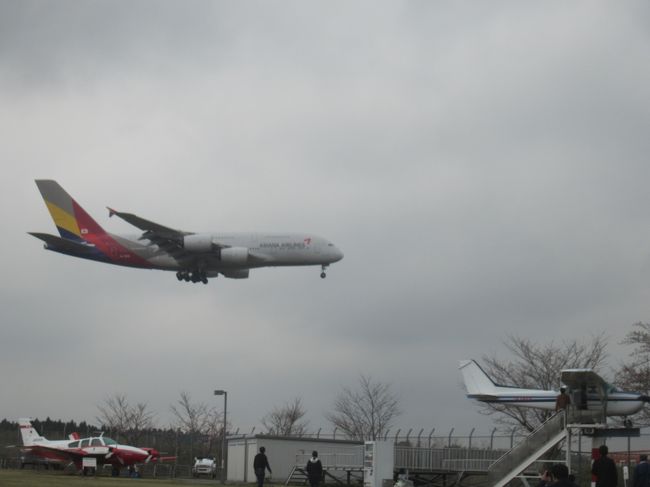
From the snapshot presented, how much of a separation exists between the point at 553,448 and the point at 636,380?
15.8 metres

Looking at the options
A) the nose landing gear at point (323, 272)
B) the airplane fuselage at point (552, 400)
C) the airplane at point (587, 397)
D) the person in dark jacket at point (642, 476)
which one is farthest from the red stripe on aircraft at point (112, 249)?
the person in dark jacket at point (642, 476)

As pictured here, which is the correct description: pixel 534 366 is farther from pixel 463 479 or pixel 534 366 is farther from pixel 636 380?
pixel 463 479

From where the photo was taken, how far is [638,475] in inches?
857

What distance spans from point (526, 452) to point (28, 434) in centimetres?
3317

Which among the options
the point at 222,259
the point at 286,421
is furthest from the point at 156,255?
the point at 286,421

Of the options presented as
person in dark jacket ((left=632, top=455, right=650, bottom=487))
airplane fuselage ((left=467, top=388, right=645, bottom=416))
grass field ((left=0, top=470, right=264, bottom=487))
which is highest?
airplane fuselage ((left=467, top=388, right=645, bottom=416))

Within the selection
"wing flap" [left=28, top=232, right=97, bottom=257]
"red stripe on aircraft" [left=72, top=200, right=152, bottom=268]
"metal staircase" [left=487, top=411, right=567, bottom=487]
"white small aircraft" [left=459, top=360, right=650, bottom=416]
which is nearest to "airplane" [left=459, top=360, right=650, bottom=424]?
"white small aircraft" [left=459, top=360, right=650, bottom=416]

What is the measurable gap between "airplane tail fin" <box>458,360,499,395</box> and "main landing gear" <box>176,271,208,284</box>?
19.9m

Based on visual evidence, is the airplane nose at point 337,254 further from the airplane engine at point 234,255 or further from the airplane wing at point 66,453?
the airplane wing at point 66,453

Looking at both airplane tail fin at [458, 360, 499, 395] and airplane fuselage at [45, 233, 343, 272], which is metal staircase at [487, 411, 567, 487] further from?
airplane fuselage at [45, 233, 343, 272]

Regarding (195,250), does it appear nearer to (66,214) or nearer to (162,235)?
(162,235)

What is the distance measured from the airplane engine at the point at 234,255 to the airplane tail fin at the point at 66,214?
32.7 ft

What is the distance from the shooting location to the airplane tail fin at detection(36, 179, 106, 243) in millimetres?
62131

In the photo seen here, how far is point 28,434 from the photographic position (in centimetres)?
5591
